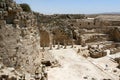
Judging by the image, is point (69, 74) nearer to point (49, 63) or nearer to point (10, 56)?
point (49, 63)

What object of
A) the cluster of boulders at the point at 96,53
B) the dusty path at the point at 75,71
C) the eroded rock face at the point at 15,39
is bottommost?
the cluster of boulders at the point at 96,53

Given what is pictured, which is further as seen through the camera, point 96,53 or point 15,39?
point 96,53

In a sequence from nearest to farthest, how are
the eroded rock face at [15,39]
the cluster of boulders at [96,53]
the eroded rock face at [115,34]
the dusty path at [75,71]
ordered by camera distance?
the eroded rock face at [15,39], the dusty path at [75,71], the cluster of boulders at [96,53], the eroded rock face at [115,34]

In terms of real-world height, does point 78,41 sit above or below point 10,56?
below

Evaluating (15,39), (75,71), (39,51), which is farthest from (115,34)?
(15,39)

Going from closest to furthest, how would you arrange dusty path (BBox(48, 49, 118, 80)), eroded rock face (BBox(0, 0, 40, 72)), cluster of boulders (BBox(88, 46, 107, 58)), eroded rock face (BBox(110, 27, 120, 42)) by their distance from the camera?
eroded rock face (BBox(0, 0, 40, 72))
dusty path (BBox(48, 49, 118, 80))
cluster of boulders (BBox(88, 46, 107, 58))
eroded rock face (BBox(110, 27, 120, 42))

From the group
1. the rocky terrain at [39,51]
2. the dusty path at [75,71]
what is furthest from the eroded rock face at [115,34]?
the dusty path at [75,71]

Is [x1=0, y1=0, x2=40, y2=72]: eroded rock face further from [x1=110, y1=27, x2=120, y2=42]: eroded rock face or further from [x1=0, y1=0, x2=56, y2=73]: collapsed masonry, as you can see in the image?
[x1=110, y1=27, x2=120, y2=42]: eroded rock face

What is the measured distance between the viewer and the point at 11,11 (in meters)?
15.2

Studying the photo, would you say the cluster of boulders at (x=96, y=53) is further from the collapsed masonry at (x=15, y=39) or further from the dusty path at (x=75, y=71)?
the collapsed masonry at (x=15, y=39)

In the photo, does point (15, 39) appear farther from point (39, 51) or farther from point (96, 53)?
point (96, 53)

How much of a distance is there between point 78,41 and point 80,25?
11.5 metres

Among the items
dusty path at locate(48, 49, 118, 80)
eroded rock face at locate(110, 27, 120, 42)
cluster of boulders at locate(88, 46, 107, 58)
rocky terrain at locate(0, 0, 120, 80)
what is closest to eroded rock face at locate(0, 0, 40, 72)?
rocky terrain at locate(0, 0, 120, 80)

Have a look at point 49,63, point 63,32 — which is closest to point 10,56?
point 49,63
